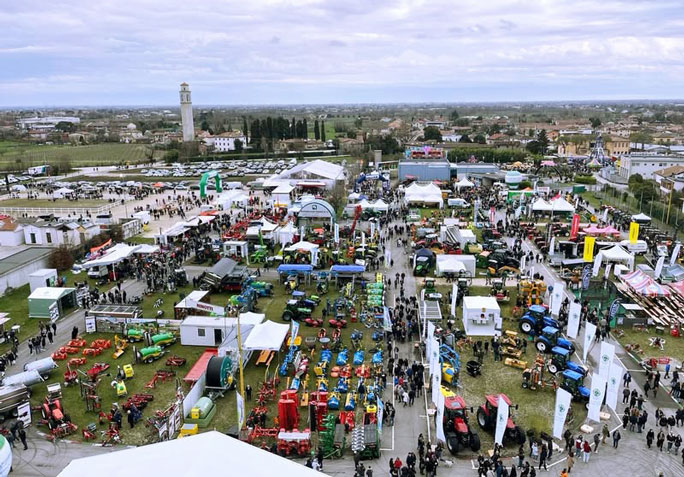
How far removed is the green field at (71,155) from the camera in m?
74.8

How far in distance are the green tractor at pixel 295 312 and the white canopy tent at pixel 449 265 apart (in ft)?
24.4

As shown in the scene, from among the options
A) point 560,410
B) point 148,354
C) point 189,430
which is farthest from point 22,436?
point 560,410

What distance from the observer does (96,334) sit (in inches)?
758

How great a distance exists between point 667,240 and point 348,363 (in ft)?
76.3

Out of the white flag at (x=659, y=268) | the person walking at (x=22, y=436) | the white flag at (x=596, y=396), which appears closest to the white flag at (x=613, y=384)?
the white flag at (x=596, y=396)

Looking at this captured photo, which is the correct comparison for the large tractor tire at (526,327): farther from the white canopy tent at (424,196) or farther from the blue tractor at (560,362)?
the white canopy tent at (424,196)

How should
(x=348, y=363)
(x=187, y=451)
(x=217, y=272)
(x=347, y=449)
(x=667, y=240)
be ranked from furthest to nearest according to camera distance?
(x=667, y=240)
(x=217, y=272)
(x=348, y=363)
(x=347, y=449)
(x=187, y=451)

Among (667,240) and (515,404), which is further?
(667,240)

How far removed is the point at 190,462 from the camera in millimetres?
8383

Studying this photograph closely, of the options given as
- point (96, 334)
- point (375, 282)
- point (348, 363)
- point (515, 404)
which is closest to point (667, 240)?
point (375, 282)

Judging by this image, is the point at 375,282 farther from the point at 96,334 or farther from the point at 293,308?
the point at 96,334

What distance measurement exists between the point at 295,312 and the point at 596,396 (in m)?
11.1

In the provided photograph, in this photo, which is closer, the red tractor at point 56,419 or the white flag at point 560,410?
the white flag at point 560,410

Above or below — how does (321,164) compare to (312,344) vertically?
above
